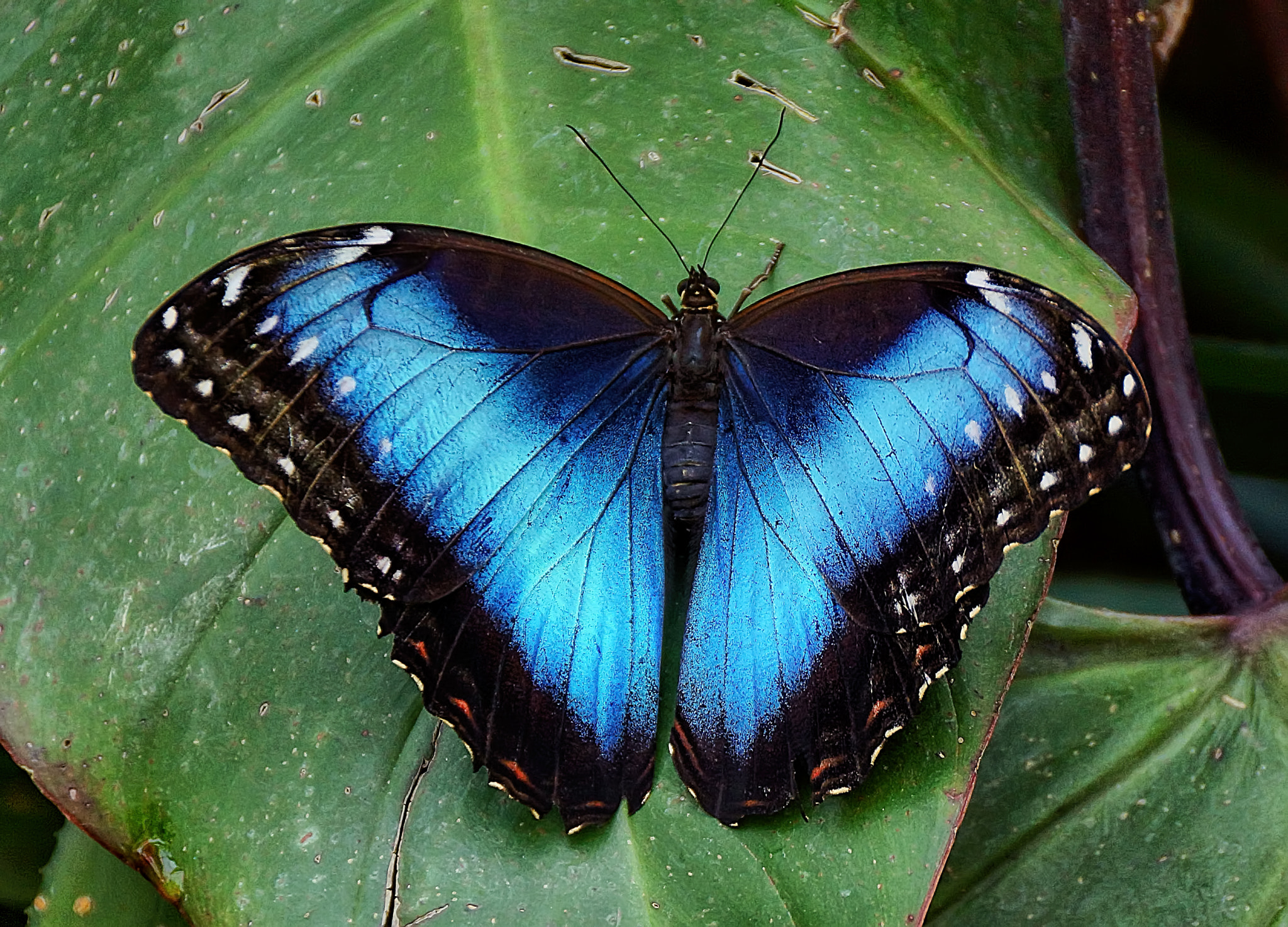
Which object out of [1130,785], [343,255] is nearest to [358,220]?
[343,255]

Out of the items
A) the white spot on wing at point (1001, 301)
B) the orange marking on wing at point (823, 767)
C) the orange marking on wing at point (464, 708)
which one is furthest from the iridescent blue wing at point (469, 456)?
the white spot on wing at point (1001, 301)

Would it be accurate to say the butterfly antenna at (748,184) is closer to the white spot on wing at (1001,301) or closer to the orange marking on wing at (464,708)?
the white spot on wing at (1001,301)

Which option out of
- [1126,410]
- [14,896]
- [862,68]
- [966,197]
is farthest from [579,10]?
[14,896]

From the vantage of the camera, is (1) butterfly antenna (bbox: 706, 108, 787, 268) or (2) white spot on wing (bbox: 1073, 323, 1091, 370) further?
(1) butterfly antenna (bbox: 706, 108, 787, 268)

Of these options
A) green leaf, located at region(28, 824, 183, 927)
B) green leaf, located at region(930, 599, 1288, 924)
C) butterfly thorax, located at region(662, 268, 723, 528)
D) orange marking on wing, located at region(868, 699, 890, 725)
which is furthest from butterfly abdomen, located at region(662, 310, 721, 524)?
green leaf, located at region(28, 824, 183, 927)

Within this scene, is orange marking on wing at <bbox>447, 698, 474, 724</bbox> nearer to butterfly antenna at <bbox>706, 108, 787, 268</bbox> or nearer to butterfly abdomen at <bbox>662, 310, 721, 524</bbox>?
butterfly abdomen at <bbox>662, 310, 721, 524</bbox>

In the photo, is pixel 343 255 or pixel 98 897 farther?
pixel 98 897

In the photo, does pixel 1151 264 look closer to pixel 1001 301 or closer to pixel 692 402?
pixel 1001 301

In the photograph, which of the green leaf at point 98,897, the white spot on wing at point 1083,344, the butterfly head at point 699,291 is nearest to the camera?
the white spot on wing at point 1083,344
